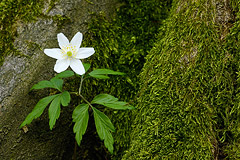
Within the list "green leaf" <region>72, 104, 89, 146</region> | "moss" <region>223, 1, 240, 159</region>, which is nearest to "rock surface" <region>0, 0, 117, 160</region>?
"green leaf" <region>72, 104, 89, 146</region>

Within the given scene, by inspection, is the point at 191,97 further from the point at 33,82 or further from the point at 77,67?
the point at 33,82

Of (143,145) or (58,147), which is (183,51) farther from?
(58,147)

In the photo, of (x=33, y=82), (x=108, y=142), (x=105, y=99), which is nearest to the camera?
(x=108, y=142)

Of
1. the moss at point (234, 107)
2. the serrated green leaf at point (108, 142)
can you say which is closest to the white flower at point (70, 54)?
the serrated green leaf at point (108, 142)

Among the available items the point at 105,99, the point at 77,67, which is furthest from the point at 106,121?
the point at 77,67

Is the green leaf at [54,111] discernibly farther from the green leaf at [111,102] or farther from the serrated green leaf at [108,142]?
the serrated green leaf at [108,142]

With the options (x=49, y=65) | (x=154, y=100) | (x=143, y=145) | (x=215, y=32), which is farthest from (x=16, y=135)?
(x=215, y=32)
